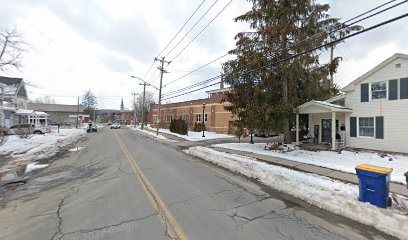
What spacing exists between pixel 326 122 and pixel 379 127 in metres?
4.78

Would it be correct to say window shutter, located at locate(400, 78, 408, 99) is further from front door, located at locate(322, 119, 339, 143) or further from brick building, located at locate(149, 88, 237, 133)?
brick building, located at locate(149, 88, 237, 133)

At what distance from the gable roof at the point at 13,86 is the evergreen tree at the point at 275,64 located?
143 feet

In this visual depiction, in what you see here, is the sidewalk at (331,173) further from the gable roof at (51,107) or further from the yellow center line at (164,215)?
the gable roof at (51,107)

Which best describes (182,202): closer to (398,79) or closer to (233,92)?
(233,92)

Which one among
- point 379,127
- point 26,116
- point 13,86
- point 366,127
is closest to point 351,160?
point 379,127

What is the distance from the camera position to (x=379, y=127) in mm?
14969

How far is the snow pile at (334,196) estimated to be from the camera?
16.1 ft

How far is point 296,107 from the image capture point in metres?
17.0

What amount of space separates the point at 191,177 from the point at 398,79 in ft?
45.7

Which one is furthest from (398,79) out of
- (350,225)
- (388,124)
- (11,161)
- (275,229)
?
(11,161)

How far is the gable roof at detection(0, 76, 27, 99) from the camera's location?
42.9 metres

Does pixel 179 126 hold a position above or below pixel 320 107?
below

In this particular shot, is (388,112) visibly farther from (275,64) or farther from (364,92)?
(275,64)

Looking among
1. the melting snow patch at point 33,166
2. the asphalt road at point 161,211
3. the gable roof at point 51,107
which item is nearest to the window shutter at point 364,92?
the asphalt road at point 161,211
